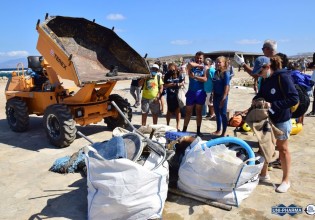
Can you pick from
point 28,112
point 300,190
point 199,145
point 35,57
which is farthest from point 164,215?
point 35,57

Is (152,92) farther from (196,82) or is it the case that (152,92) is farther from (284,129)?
(284,129)

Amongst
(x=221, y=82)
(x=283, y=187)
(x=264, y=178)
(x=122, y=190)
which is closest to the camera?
(x=122, y=190)

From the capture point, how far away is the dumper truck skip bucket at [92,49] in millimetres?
6113

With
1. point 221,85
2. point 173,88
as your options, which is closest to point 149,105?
point 173,88

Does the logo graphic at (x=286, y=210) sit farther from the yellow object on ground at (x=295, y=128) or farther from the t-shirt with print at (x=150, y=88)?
the t-shirt with print at (x=150, y=88)

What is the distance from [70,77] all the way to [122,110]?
1.73m

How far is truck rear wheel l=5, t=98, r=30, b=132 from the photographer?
22.4 feet

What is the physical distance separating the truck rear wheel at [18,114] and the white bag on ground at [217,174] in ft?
15.3

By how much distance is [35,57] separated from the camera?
7.23 meters

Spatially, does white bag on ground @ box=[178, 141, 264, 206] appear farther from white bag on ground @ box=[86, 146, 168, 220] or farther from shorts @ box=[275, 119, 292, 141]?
white bag on ground @ box=[86, 146, 168, 220]

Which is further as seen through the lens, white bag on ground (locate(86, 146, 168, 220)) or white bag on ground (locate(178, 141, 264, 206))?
white bag on ground (locate(178, 141, 264, 206))

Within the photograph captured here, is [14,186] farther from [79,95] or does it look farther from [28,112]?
[28,112]

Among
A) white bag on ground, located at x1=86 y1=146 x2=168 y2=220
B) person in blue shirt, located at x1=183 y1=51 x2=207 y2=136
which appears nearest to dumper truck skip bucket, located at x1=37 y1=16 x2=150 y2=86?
person in blue shirt, located at x1=183 y1=51 x2=207 y2=136

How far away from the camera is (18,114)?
22.5 ft
